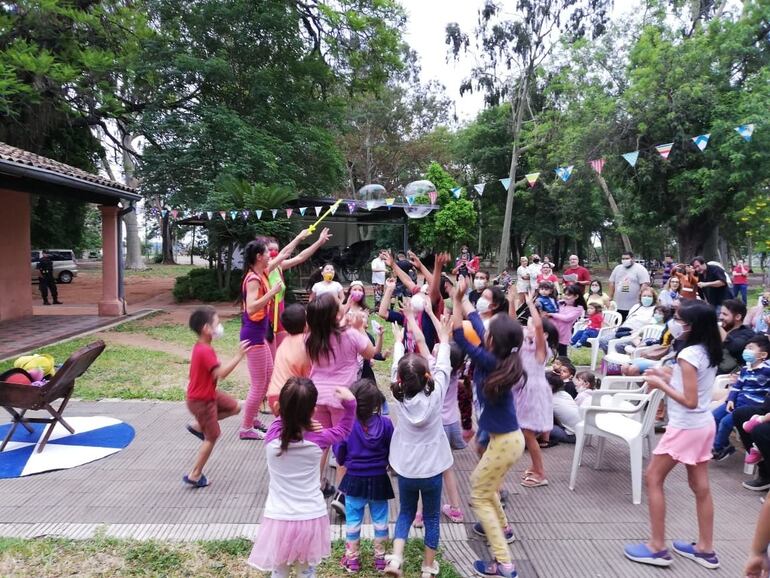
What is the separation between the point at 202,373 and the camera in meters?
3.94

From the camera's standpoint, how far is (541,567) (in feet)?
10.5

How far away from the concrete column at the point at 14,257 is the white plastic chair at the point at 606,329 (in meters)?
12.5

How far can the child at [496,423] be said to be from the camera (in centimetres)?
309

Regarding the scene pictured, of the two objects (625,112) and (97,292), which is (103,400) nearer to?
(97,292)

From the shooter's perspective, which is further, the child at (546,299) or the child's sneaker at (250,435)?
the child at (546,299)

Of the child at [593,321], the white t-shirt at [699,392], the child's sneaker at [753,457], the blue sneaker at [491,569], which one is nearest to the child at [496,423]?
the blue sneaker at [491,569]

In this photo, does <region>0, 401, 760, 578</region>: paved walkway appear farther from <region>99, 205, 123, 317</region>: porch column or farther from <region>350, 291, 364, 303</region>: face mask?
<region>99, 205, 123, 317</region>: porch column

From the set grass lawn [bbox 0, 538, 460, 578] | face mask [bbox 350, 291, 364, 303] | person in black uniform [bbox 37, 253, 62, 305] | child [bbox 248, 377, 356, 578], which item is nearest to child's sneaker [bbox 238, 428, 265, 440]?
face mask [bbox 350, 291, 364, 303]

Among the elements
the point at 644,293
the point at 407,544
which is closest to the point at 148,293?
the point at 644,293

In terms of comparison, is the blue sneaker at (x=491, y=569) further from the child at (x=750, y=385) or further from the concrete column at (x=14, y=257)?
the concrete column at (x=14, y=257)

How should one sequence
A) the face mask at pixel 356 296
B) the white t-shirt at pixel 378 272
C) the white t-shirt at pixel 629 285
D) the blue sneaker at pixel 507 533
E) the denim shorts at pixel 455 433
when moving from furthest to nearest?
the white t-shirt at pixel 378 272 < the white t-shirt at pixel 629 285 < the face mask at pixel 356 296 < the denim shorts at pixel 455 433 < the blue sneaker at pixel 507 533

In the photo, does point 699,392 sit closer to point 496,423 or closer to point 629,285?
point 496,423

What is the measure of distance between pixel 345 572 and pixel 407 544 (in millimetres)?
487

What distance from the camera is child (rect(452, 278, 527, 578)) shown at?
3086 millimetres
